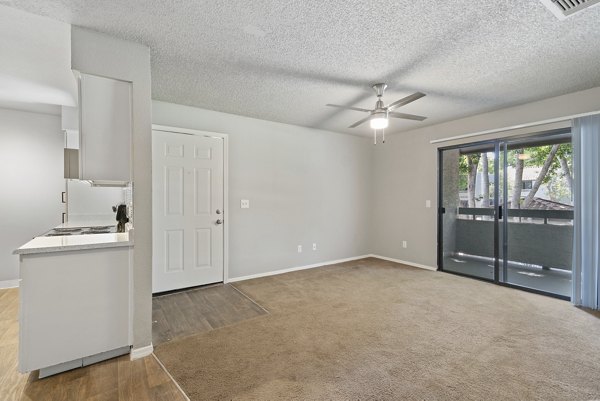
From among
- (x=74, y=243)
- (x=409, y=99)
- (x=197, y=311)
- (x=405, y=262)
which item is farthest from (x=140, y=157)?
(x=405, y=262)

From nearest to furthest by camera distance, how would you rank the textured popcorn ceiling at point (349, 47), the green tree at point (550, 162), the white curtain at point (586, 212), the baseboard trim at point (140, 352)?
the textured popcorn ceiling at point (349, 47) < the baseboard trim at point (140, 352) < the white curtain at point (586, 212) < the green tree at point (550, 162)

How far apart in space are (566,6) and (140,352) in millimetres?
3924

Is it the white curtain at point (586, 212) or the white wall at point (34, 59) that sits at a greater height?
the white wall at point (34, 59)

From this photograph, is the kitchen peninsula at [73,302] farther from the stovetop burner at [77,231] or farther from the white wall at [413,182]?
the white wall at [413,182]

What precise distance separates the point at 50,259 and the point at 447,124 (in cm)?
523

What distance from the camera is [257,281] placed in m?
4.11

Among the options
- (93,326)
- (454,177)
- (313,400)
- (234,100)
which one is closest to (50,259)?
(93,326)

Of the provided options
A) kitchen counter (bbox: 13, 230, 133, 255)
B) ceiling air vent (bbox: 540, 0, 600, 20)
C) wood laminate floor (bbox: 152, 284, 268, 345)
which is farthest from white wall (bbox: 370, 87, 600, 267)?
kitchen counter (bbox: 13, 230, 133, 255)

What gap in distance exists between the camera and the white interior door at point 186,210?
352 centimetres

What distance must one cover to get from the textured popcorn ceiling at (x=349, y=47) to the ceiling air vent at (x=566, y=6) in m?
0.06

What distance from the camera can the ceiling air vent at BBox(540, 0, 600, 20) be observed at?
174cm

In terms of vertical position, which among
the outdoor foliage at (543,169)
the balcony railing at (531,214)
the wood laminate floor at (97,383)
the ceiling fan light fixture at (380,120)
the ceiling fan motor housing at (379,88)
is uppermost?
the ceiling fan motor housing at (379,88)

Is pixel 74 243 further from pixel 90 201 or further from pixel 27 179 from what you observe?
pixel 27 179

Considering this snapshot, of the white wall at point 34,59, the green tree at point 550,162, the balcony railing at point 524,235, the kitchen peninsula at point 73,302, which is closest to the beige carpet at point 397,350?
the kitchen peninsula at point 73,302
